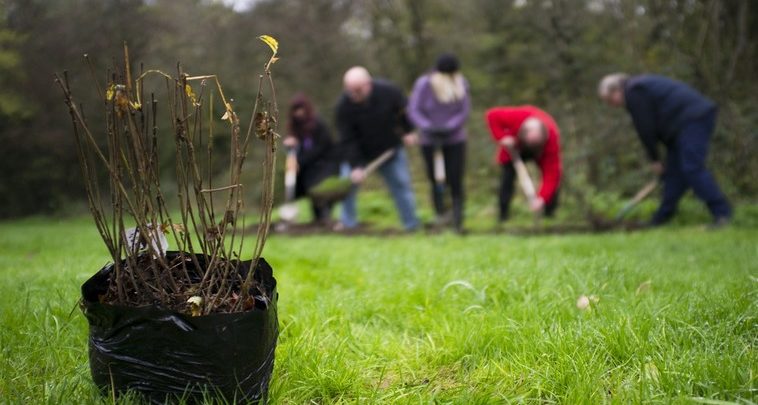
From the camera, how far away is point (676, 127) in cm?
632

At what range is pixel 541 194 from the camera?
734 centimetres

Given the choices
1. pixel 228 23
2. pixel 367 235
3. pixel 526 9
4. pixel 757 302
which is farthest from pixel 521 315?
pixel 228 23

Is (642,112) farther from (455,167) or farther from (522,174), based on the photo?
(455,167)

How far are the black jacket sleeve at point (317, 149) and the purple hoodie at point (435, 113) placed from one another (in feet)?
6.97

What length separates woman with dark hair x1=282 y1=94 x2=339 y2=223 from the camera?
848 centimetres

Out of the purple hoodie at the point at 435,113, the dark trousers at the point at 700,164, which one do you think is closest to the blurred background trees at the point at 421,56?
the dark trousers at the point at 700,164

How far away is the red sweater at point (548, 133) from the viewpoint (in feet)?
23.7

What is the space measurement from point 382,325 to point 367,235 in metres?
4.84

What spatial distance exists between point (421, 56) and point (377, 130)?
8612mm

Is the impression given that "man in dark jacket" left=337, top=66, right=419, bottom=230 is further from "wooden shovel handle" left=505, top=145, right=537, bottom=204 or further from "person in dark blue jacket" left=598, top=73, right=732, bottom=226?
"person in dark blue jacket" left=598, top=73, right=732, bottom=226

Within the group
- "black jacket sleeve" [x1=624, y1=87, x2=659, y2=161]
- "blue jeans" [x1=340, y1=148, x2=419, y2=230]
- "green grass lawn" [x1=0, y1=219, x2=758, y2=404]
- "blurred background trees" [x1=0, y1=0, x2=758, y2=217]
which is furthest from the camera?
"blurred background trees" [x1=0, y1=0, x2=758, y2=217]

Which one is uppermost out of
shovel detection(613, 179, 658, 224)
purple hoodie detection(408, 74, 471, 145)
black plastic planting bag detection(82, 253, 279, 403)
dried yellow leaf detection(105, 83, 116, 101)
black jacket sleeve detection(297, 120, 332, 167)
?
dried yellow leaf detection(105, 83, 116, 101)

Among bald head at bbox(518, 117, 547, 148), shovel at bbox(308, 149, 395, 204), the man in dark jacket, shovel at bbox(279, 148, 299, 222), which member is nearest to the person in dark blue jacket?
bald head at bbox(518, 117, 547, 148)

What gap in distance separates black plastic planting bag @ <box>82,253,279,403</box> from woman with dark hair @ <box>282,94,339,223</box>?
6789 millimetres
